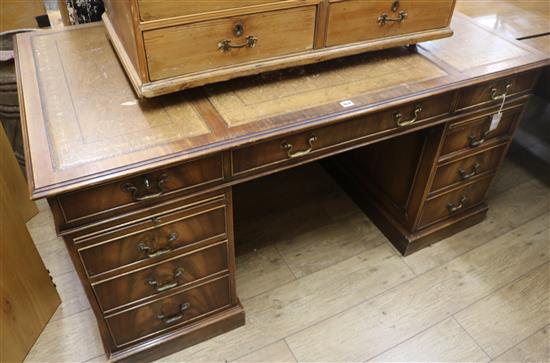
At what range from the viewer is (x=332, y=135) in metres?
1.17

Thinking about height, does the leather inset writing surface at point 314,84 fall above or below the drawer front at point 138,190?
above

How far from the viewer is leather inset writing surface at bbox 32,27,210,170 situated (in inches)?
38.2

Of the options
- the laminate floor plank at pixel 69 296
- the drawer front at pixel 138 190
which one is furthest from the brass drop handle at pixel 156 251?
the laminate floor plank at pixel 69 296

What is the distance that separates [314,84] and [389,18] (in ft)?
0.97

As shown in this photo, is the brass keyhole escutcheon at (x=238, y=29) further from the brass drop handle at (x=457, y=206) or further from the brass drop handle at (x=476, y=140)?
the brass drop handle at (x=457, y=206)

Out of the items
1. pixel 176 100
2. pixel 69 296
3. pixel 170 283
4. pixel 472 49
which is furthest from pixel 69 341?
pixel 472 49

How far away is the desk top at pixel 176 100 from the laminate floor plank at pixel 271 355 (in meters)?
0.77

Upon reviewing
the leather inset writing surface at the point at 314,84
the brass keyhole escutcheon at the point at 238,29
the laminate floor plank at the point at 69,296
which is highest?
the brass keyhole escutcheon at the point at 238,29

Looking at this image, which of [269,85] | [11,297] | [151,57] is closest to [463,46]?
[269,85]

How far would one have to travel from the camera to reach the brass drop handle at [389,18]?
1245 mm

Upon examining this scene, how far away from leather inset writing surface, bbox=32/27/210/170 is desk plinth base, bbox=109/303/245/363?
68 centimetres

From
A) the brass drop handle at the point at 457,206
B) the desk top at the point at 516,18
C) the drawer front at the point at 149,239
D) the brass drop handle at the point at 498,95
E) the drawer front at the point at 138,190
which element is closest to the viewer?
the drawer front at the point at 138,190

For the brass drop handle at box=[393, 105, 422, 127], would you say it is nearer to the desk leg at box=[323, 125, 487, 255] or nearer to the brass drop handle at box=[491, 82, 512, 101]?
the desk leg at box=[323, 125, 487, 255]

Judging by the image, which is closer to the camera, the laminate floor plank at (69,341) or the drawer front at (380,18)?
the drawer front at (380,18)
